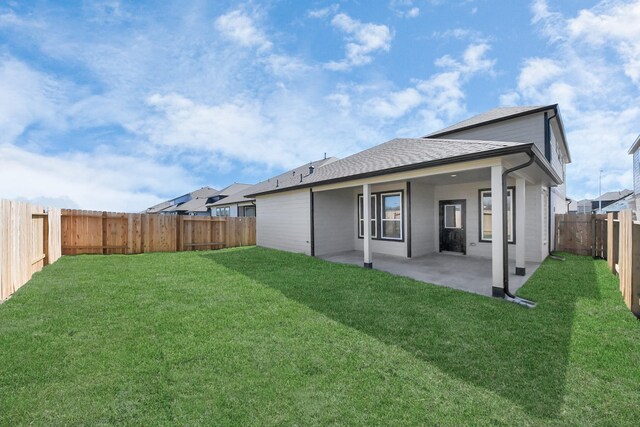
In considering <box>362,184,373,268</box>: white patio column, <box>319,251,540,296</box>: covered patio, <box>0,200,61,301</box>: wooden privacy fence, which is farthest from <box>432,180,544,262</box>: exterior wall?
<box>0,200,61,301</box>: wooden privacy fence

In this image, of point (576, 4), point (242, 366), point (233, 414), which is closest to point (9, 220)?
point (242, 366)

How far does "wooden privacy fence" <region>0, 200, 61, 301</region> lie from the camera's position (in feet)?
17.8

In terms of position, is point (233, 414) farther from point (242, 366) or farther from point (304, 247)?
point (304, 247)

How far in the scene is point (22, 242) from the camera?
6.42 metres

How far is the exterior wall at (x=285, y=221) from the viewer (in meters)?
11.2

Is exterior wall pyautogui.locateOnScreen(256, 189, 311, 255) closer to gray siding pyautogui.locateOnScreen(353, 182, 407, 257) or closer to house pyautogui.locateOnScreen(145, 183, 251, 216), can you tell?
gray siding pyautogui.locateOnScreen(353, 182, 407, 257)

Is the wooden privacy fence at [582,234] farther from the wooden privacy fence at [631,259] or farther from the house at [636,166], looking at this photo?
the house at [636,166]

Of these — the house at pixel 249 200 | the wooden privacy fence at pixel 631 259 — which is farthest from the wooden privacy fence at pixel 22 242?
the wooden privacy fence at pixel 631 259

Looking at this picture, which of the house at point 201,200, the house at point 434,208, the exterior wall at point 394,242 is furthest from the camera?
the house at point 201,200

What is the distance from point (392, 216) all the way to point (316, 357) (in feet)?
25.5

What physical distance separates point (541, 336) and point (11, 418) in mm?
5486

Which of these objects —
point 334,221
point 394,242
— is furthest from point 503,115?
point 334,221

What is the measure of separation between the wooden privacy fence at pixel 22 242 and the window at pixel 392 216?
9746mm

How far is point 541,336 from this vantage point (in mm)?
3736
